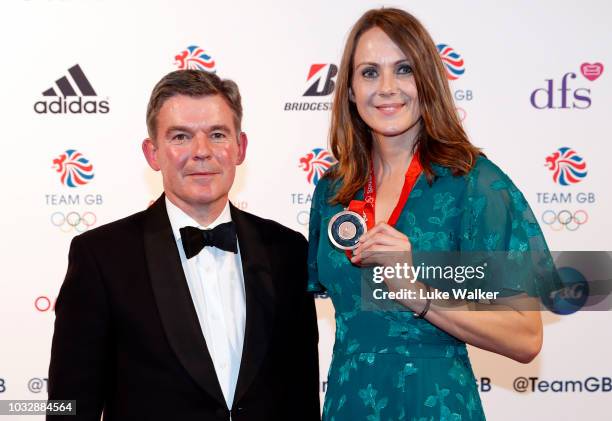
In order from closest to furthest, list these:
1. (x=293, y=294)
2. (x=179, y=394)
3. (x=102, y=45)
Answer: (x=179, y=394) < (x=293, y=294) < (x=102, y=45)

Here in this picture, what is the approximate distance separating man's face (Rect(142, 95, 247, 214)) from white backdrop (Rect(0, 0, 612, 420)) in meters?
1.67

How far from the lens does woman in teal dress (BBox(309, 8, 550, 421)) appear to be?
213 centimetres

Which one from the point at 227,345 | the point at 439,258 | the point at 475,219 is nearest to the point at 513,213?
the point at 475,219

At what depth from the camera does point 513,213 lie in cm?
215

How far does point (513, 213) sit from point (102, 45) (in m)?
2.69

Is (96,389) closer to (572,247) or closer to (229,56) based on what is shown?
(229,56)

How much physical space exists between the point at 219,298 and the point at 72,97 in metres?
2.19

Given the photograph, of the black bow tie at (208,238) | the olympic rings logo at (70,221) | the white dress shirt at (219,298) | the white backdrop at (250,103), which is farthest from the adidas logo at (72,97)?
the black bow tie at (208,238)

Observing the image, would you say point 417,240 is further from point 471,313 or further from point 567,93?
point 567,93

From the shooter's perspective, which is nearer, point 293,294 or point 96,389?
point 96,389

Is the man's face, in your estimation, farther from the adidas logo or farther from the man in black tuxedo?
the adidas logo

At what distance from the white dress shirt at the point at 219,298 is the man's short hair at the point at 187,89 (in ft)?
1.01

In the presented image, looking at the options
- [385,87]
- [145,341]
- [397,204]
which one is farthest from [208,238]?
[385,87]

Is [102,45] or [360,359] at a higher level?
[102,45]
